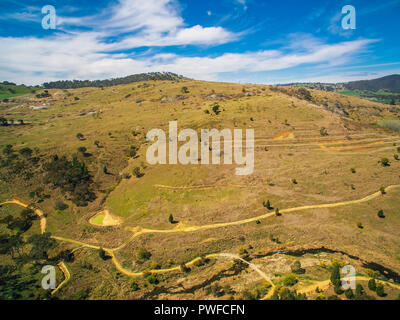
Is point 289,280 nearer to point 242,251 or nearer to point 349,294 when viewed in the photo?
point 349,294

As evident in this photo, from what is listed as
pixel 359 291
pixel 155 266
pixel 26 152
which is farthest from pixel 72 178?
pixel 359 291

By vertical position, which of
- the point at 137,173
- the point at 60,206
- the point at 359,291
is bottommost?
the point at 359,291

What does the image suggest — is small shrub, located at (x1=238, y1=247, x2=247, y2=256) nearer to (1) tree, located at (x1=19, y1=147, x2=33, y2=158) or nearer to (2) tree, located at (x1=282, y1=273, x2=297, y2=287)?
(2) tree, located at (x1=282, y1=273, x2=297, y2=287)

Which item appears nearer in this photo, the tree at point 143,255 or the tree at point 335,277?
the tree at point 335,277

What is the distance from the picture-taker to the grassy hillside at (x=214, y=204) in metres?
37.1

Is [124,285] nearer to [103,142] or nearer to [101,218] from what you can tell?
[101,218]

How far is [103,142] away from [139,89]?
112m

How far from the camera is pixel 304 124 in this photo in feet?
292

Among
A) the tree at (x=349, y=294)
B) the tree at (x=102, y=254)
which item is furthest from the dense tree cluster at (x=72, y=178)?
the tree at (x=349, y=294)

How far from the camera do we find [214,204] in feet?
176

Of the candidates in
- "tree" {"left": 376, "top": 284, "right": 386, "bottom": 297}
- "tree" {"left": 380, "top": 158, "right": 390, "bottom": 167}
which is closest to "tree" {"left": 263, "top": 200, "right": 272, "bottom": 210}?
"tree" {"left": 376, "top": 284, "right": 386, "bottom": 297}

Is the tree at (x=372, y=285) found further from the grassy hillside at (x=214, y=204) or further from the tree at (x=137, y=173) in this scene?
the tree at (x=137, y=173)
